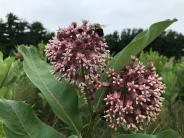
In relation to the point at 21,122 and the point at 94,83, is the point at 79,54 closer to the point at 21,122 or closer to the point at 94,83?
the point at 94,83

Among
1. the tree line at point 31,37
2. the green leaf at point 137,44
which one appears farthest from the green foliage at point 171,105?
the tree line at point 31,37

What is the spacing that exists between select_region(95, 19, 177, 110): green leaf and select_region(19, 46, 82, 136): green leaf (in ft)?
0.49

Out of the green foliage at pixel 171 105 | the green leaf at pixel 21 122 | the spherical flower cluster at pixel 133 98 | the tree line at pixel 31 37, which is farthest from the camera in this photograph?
the tree line at pixel 31 37

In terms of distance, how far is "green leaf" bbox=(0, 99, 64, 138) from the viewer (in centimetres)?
265

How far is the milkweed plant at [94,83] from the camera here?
8.12 ft

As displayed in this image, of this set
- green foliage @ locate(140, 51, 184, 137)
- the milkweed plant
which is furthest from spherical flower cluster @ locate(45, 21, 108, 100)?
green foliage @ locate(140, 51, 184, 137)

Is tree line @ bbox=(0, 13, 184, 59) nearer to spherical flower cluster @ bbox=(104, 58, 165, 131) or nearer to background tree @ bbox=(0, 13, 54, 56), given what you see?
background tree @ bbox=(0, 13, 54, 56)

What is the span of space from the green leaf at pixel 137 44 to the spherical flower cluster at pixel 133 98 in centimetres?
8

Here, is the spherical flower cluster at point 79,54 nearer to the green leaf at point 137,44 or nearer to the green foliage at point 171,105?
the green leaf at point 137,44

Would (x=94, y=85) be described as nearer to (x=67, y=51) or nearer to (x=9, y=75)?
(x=67, y=51)

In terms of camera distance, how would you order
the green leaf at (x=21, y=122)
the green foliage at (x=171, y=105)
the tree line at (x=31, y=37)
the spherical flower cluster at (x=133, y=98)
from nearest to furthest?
the spherical flower cluster at (x=133, y=98) → the green leaf at (x=21, y=122) → the green foliage at (x=171, y=105) → the tree line at (x=31, y=37)

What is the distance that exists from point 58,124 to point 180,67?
2584mm

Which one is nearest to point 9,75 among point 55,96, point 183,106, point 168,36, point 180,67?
point 55,96

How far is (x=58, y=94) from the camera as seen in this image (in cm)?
272
